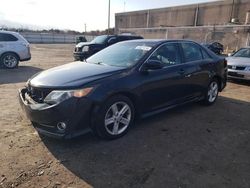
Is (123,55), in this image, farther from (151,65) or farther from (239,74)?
(239,74)

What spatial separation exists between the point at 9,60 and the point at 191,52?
31.3 feet

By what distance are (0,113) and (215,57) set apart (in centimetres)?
501

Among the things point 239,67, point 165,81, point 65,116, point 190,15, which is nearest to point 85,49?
point 239,67

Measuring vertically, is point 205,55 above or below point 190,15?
below

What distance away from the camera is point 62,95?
3680mm

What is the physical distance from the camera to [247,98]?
744 centimetres

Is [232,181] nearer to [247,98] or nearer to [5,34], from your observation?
[247,98]

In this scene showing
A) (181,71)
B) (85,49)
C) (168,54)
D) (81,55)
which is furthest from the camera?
(85,49)

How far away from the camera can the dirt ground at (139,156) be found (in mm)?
3160

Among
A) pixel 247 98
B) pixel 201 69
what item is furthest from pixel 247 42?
pixel 201 69

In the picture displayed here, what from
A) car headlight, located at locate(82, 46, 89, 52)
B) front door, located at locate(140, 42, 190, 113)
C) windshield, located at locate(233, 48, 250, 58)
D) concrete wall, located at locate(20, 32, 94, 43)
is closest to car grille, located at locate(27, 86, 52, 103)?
front door, located at locate(140, 42, 190, 113)

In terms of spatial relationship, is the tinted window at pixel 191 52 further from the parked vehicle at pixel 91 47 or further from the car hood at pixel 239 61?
the parked vehicle at pixel 91 47

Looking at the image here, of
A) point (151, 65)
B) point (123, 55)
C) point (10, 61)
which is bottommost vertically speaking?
point (10, 61)

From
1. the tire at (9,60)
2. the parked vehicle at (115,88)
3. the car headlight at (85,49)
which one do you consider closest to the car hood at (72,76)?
the parked vehicle at (115,88)
